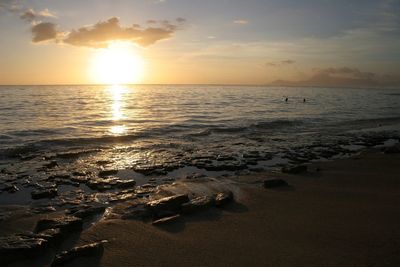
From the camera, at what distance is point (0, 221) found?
27.0 ft

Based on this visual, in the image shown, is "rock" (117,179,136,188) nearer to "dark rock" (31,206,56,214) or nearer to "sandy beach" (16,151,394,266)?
"dark rock" (31,206,56,214)

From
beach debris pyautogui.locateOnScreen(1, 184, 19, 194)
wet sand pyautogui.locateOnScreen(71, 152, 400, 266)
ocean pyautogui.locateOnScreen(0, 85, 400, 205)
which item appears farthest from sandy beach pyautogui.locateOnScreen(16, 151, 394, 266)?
beach debris pyautogui.locateOnScreen(1, 184, 19, 194)

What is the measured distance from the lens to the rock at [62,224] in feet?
24.0

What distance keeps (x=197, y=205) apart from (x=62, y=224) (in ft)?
10.4

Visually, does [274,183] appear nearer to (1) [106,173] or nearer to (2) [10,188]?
(1) [106,173]

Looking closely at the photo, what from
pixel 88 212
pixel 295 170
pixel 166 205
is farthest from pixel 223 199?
pixel 295 170

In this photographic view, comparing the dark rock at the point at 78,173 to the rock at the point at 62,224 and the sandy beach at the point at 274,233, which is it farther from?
the sandy beach at the point at 274,233


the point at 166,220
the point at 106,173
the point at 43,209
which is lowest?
the point at 43,209

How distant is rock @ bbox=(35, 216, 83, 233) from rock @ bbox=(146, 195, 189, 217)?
5.59 feet

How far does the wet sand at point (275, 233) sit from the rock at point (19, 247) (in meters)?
0.84

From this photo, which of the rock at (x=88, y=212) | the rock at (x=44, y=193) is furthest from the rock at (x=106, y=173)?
the rock at (x=88, y=212)

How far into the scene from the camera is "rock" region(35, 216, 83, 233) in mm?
7305

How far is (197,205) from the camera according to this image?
8.64 metres

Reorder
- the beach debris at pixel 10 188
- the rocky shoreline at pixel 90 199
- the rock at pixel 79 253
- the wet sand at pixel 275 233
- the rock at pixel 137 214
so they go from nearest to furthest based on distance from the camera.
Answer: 1. the rock at pixel 79 253
2. the wet sand at pixel 275 233
3. the rocky shoreline at pixel 90 199
4. the rock at pixel 137 214
5. the beach debris at pixel 10 188
